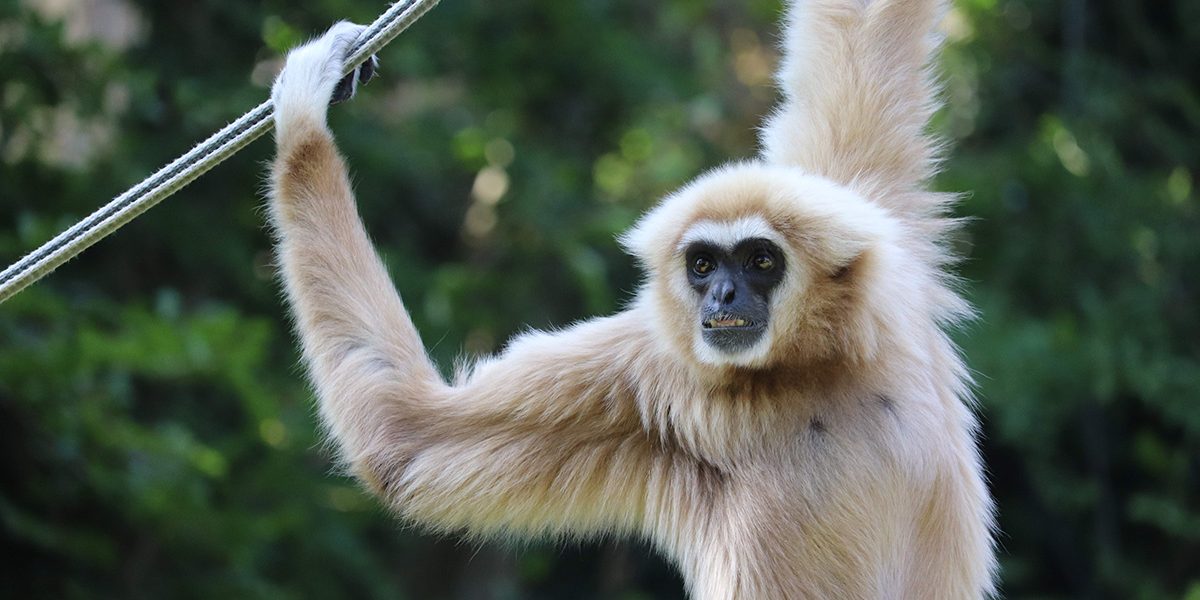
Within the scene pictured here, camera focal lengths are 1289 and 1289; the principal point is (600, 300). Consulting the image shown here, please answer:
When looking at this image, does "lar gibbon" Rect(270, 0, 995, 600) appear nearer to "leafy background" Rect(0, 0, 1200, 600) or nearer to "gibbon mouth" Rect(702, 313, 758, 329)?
"gibbon mouth" Rect(702, 313, 758, 329)

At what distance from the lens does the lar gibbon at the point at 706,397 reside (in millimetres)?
4047

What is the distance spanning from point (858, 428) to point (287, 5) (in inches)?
285

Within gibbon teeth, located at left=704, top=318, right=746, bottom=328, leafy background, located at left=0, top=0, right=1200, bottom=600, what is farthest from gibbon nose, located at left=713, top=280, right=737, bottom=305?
leafy background, located at left=0, top=0, right=1200, bottom=600

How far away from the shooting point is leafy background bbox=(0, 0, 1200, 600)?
8.10 metres

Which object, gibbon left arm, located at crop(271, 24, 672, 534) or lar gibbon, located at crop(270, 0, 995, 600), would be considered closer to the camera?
lar gibbon, located at crop(270, 0, 995, 600)

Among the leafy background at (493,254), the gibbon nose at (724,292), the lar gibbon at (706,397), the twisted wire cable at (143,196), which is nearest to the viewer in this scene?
the twisted wire cable at (143,196)

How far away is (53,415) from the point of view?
24.8 ft

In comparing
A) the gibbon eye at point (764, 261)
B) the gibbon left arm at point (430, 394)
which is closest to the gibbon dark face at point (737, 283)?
the gibbon eye at point (764, 261)

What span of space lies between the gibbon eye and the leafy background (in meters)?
4.13

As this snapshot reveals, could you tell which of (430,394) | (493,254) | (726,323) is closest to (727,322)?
(726,323)

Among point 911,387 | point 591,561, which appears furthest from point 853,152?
point 591,561

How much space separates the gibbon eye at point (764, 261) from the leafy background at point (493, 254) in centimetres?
413

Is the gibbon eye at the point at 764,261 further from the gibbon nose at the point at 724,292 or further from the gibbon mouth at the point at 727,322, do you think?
the gibbon mouth at the point at 727,322

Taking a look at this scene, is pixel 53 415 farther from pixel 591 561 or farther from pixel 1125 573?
pixel 1125 573
